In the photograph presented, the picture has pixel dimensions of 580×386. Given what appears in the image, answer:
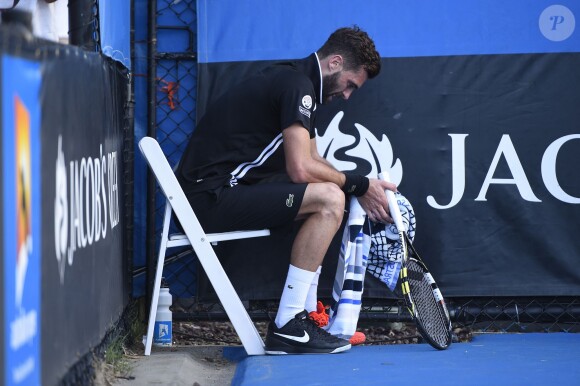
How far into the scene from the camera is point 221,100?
493 cm

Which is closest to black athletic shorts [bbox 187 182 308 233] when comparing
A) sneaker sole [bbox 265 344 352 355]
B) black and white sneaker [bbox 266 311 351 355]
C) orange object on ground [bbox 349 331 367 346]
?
black and white sneaker [bbox 266 311 351 355]

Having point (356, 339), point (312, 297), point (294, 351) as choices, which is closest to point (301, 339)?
point (294, 351)

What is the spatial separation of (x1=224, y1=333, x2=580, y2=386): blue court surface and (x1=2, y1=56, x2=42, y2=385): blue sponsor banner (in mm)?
1642

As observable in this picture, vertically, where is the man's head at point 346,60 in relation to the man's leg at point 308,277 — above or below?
above

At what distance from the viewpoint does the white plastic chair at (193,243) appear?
4613 millimetres

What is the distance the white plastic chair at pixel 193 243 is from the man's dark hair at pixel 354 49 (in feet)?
3.30

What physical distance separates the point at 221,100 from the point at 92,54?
1289 millimetres

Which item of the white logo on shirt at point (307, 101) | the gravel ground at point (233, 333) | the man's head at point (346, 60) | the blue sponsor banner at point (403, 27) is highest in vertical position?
the blue sponsor banner at point (403, 27)

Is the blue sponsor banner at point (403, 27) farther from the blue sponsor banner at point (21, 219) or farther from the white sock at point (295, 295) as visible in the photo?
the blue sponsor banner at point (21, 219)

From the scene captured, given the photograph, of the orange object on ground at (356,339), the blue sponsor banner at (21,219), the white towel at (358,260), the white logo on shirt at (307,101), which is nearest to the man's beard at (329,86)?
the white logo on shirt at (307,101)

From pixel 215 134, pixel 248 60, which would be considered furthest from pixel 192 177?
pixel 248 60

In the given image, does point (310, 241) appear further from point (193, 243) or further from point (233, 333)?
point (233, 333)

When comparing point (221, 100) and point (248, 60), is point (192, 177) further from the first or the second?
point (248, 60)

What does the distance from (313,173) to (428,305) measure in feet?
2.91
